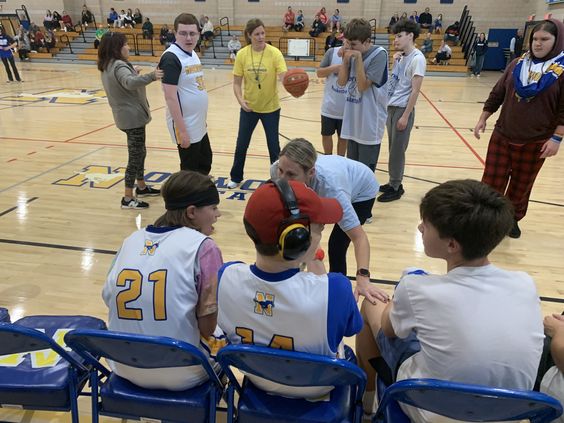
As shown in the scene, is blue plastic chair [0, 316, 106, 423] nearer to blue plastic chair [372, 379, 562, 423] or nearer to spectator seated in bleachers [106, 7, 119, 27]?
blue plastic chair [372, 379, 562, 423]

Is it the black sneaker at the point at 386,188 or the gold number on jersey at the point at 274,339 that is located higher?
the gold number on jersey at the point at 274,339

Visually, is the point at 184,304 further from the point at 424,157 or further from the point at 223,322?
the point at 424,157

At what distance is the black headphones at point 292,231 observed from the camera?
1253mm

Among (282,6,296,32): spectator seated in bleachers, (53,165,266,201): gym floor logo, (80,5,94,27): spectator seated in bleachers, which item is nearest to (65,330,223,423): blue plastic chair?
(53,165,266,201): gym floor logo

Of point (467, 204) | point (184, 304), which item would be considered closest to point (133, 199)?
point (184, 304)

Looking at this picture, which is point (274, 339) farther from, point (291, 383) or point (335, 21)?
point (335, 21)

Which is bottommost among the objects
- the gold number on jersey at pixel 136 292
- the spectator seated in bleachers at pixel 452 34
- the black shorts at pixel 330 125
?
the black shorts at pixel 330 125

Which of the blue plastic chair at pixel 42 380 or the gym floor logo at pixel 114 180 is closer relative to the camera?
the blue plastic chair at pixel 42 380

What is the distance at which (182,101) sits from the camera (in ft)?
12.3

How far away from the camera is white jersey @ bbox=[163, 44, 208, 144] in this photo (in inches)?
143

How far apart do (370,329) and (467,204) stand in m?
0.76

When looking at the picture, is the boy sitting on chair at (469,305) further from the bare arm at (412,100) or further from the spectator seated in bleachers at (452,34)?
the spectator seated in bleachers at (452,34)

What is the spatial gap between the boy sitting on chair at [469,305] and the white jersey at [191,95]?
2785 mm

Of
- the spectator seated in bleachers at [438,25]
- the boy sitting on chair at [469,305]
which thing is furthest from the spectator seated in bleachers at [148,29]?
the boy sitting on chair at [469,305]
